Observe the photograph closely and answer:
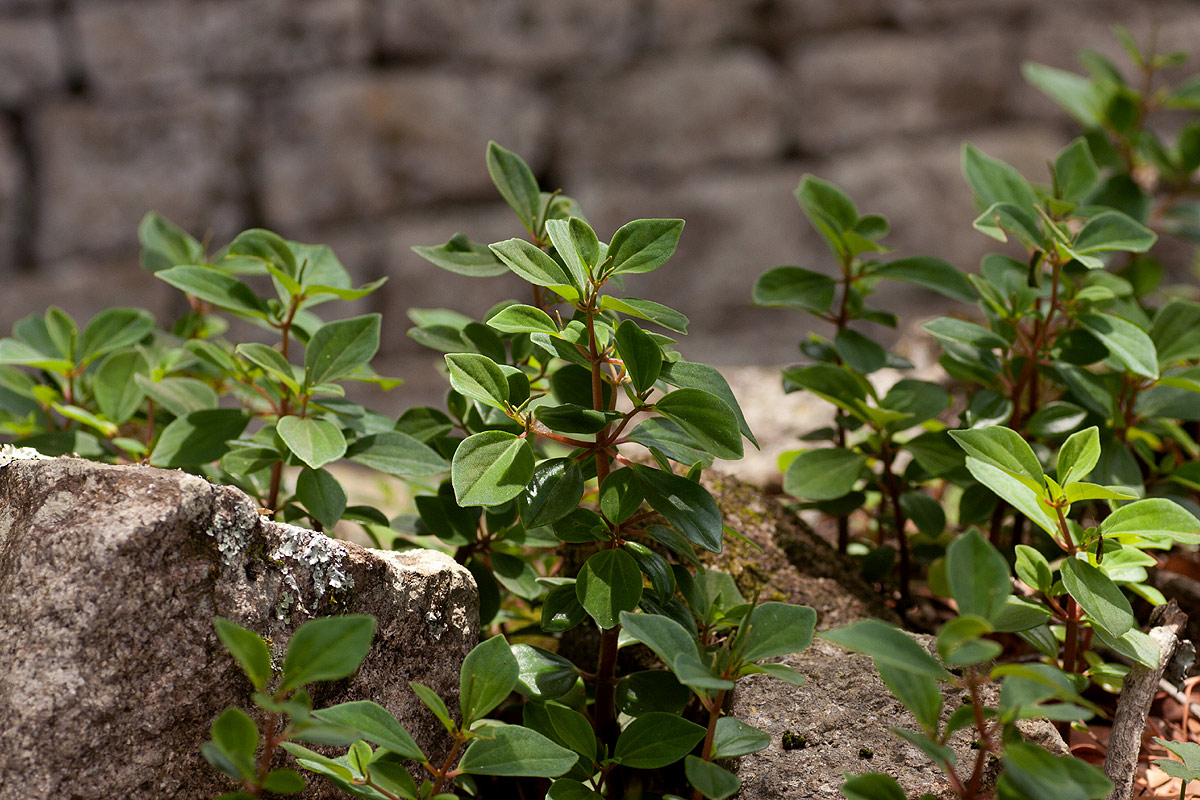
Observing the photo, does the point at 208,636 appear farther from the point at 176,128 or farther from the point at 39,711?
the point at 176,128

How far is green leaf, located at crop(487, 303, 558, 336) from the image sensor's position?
627mm

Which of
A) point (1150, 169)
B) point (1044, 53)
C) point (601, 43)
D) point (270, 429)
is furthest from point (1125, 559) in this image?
point (1044, 53)

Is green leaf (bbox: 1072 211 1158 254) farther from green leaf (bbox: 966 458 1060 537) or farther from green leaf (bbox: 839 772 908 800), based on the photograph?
green leaf (bbox: 839 772 908 800)

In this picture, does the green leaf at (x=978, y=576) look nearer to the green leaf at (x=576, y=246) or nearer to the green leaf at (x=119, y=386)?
the green leaf at (x=576, y=246)

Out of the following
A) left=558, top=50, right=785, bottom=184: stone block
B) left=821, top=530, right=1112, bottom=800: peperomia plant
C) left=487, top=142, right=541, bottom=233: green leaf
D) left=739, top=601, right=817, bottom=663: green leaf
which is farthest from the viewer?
left=558, top=50, right=785, bottom=184: stone block

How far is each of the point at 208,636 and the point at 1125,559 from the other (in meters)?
0.62

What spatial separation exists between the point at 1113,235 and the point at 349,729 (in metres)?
0.72

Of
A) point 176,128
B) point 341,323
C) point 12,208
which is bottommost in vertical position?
point 12,208

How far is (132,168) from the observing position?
2.82 metres

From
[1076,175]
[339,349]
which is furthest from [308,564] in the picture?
[1076,175]

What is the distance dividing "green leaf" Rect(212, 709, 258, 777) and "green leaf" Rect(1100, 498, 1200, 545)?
561 millimetres

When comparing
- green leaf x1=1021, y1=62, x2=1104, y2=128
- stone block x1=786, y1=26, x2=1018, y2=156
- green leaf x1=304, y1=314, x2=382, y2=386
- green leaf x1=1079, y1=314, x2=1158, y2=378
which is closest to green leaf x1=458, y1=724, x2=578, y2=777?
green leaf x1=304, y1=314, x2=382, y2=386

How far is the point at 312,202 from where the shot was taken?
9.46 feet

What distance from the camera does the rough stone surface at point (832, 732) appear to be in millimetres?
680
